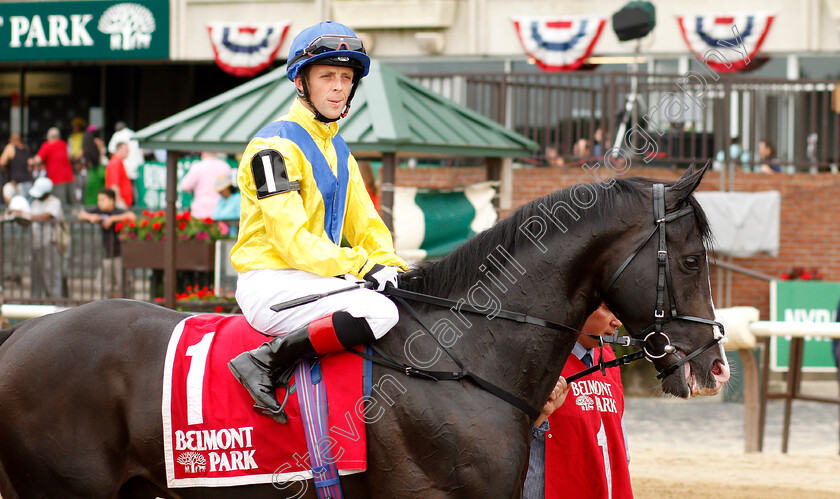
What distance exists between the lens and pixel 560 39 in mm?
13648

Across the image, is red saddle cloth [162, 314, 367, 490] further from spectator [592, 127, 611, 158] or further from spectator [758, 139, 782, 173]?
spectator [758, 139, 782, 173]

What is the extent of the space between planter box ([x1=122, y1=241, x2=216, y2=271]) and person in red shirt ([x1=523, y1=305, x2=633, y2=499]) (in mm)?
5980

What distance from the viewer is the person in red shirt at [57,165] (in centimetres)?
1455

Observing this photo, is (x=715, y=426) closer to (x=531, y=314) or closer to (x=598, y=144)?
(x=598, y=144)

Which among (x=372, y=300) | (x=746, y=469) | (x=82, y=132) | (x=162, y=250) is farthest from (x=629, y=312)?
(x=82, y=132)

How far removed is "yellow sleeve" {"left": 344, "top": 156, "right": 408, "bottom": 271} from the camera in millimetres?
3328

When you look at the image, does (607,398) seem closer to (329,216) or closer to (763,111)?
(329,216)

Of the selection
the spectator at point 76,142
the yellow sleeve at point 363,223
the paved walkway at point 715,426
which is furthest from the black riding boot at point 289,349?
the spectator at point 76,142

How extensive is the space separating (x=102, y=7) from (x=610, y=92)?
29.5ft

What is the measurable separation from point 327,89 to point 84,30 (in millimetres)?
14347

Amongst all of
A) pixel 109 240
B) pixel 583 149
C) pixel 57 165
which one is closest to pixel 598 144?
pixel 583 149

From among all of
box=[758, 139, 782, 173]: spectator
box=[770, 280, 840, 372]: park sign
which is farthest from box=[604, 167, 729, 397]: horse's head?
box=[758, 139, 782, 173]: spectator

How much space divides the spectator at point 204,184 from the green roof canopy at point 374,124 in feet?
9.15

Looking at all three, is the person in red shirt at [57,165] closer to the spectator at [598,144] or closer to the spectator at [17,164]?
the spectator at [17,164]
